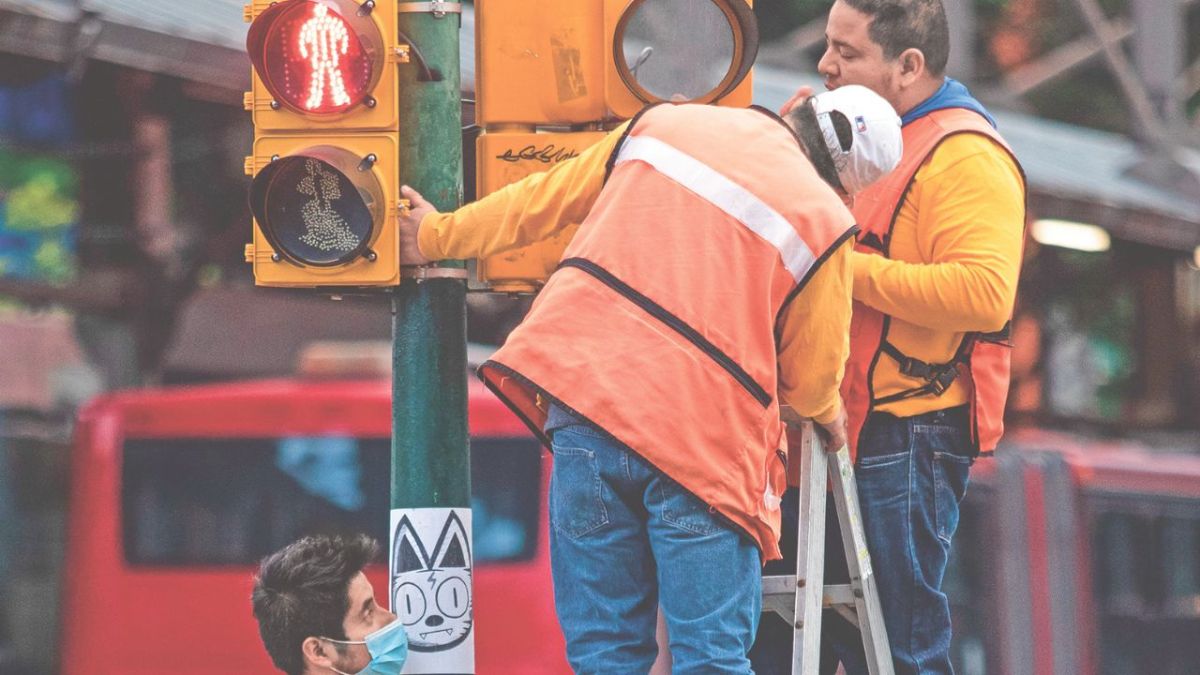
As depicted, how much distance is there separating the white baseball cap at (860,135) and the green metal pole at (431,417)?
109 centimetres

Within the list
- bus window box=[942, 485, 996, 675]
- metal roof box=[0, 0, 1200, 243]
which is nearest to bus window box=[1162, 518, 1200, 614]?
bus window box=[942, 485, 996, 675]

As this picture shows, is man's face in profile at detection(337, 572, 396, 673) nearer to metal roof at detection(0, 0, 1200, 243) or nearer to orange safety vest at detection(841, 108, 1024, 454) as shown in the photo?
orange safety vest at detection(841, 108, 1024, 454)

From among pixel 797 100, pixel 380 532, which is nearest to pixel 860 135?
pixel 797 100

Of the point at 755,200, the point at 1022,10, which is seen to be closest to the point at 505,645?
the point at 755,200

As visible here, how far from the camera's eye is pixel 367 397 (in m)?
13.9

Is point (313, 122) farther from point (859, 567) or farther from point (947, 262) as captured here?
point (859, 567)

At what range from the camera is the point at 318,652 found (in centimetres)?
479

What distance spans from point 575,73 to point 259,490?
9.32m

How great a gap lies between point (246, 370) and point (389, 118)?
441 inches

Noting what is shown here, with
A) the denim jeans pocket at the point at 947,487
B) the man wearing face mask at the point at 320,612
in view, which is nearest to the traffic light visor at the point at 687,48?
the denim jeans pocket at the point at 947,487

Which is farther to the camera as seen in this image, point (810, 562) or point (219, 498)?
point (219, 498)

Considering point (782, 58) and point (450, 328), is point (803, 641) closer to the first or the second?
point (450, 328)

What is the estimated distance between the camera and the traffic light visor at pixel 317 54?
4.93 metres

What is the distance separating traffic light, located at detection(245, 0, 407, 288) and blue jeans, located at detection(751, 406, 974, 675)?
4.29 ft
